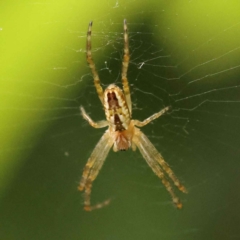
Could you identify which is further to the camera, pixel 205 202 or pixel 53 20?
pixel 205 202

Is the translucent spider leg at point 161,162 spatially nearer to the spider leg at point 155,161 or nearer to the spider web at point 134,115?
the spider leg at point 155,161

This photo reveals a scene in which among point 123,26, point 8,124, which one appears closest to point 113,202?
point 8,124

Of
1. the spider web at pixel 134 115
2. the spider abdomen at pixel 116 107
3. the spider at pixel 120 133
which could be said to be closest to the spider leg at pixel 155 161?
the spider at pixel 120 133

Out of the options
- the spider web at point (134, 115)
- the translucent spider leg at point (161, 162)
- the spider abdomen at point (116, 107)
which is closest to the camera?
the spider web at point (134, 115)

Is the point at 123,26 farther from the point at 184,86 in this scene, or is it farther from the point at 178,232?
the point at 178,232

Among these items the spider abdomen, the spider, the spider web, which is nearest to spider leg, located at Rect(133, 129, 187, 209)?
the spider

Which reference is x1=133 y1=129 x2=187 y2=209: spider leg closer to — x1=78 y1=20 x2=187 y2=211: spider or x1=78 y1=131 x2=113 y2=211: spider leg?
x1=78 y1=20 x2=187 y2=211: spider
